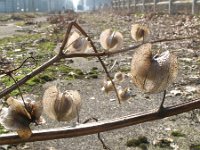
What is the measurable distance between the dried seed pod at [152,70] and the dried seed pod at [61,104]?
135 millimetres

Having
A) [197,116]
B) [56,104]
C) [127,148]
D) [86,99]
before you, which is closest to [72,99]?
[56,104]

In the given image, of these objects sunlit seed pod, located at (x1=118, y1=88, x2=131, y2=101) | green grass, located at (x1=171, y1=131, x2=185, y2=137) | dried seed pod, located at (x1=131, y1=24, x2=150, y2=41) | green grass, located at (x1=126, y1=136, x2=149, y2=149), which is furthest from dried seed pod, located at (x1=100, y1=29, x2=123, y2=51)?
green grass, located at (x1=171, y1=131, x2=185, y2=137)

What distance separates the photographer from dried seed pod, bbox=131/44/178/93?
1.87 feet

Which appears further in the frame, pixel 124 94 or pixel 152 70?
pixel 124 94

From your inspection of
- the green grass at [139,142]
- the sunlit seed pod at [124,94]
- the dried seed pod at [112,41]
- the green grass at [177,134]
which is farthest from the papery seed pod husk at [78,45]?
the green grass at [177,134]

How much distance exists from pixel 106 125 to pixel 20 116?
0.13 metres

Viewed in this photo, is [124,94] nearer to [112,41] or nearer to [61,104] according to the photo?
[112,41]

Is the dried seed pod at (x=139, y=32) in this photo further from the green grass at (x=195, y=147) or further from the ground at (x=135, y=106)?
the green grass at (x=195, y=147)

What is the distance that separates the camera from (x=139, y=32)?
840 mm

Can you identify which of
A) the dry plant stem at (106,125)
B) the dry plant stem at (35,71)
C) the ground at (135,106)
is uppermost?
the dry plant stem at (35,71)

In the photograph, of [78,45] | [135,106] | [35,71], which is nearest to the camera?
[35,71]

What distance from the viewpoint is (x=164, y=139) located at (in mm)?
2555

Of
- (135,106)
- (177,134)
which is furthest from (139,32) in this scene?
(135,106)

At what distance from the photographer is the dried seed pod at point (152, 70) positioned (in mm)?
571
